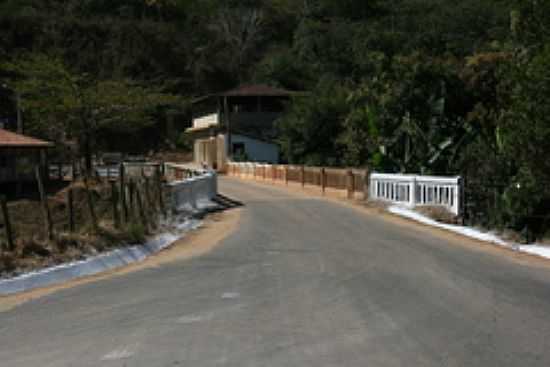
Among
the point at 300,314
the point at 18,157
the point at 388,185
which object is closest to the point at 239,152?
the point at 18,157

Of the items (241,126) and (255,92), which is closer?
(255,92)

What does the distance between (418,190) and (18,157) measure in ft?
119


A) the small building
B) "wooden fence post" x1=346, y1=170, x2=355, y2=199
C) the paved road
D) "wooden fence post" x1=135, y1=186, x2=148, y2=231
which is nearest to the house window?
the small building

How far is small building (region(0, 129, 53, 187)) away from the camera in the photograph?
4691 cm

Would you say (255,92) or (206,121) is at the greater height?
(255,92)

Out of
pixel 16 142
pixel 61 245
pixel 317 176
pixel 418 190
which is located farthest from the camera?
pixel 16 142

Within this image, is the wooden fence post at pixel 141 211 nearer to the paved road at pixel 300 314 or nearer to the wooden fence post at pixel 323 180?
the paved road at pixel 300 314

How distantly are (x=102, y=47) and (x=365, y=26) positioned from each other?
39192 millimetres

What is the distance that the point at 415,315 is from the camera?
27.9ft

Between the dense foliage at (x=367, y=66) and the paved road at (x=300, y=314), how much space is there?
4130 millimetres

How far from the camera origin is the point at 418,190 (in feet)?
74.8

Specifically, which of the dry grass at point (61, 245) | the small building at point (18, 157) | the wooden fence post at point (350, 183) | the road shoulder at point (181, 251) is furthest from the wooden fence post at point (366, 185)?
the small building at point (18, 157)

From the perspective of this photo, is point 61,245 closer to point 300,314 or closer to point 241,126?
point 300,314

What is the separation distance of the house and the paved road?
141 ft
